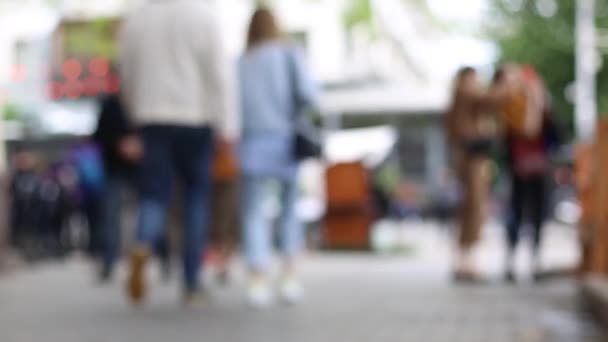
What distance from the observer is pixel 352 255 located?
1661cm

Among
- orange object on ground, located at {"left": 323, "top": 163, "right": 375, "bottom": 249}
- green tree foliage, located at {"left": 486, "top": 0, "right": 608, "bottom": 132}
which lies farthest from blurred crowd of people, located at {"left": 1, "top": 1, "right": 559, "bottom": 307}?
green tree foliage, located at {"left": 486, "top": 0, "right": 608, "bottom": 132}

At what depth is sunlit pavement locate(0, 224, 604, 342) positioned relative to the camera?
5492 millimetres

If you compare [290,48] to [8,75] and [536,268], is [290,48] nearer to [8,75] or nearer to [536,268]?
[536,268]

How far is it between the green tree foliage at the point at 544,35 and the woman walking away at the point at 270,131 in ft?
89.8

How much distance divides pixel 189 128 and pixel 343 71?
3088 cm

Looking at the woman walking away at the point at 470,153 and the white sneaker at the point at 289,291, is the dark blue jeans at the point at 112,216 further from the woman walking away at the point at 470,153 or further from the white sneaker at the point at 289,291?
the white sneaker at the point at 289,291

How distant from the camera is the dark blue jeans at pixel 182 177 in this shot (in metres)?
7.04

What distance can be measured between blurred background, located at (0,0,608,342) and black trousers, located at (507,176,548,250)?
0.95 ft

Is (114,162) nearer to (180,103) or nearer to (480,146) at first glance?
(480,146)

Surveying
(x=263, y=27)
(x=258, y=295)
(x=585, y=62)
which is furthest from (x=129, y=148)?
(x=585, y=62)

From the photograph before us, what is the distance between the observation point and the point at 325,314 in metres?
6.58

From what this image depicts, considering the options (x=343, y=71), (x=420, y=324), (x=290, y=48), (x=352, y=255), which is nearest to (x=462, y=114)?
(x=290, y=48)

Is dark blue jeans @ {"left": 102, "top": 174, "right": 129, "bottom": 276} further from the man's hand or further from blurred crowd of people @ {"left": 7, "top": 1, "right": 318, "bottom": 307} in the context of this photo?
blurred crowd of people @ {"left": 7, "top": 1, "right": 318, "bottom": 307}

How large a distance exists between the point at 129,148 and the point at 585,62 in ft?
109
